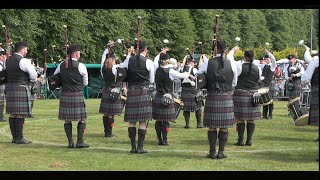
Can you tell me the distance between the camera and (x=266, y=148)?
30.9 ft

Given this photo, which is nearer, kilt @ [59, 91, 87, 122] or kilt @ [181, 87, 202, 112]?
kilt @ [59, 91, 87, 122]

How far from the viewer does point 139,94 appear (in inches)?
351

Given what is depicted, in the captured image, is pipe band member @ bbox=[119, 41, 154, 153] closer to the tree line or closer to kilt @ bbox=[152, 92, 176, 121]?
kilt @ bbox=[152, 92, 176, 121]

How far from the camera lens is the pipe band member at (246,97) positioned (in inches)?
382

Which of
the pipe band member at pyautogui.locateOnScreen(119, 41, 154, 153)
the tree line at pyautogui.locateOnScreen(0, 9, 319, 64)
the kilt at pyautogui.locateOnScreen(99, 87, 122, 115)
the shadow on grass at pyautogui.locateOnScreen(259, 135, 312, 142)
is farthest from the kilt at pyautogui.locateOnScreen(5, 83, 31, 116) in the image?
the tree line at pyautogui.locateOnScreen(0, 9, 319, 64)

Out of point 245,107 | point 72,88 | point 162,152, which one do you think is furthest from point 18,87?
point 245,107

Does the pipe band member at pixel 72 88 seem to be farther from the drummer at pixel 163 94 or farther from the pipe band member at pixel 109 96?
the pipe band member at pixel 109 96

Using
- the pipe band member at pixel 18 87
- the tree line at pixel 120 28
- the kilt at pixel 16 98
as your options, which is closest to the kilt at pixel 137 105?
the pipe band member at pixel 18 87

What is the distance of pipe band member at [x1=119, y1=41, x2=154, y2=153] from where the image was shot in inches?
348

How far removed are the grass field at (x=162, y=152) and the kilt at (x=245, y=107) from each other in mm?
496

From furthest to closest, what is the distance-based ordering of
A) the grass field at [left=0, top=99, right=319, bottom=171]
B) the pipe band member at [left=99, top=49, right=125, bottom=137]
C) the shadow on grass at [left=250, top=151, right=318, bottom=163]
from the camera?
1. the pipe band member at [left=99, top=49, right=125, bottom=137]
2. the shadow on grass at [left=250, top=151, right=318, bottom=163]
3. the grass field at [left=0, top=99, right=319, bottom=171]

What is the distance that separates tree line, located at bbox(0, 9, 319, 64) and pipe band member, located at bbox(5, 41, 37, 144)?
865 centimetres

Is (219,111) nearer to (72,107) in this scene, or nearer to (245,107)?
(245,107)
